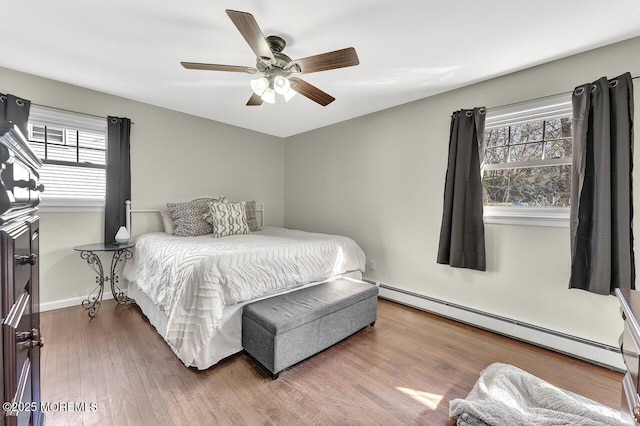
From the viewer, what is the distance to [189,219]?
3217 millimetres

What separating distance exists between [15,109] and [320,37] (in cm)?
282

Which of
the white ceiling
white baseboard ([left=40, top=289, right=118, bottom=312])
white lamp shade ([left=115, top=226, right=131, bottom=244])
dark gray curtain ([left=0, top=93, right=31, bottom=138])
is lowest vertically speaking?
white baseboard ([left=40, top=289, right=118, bottom=312])

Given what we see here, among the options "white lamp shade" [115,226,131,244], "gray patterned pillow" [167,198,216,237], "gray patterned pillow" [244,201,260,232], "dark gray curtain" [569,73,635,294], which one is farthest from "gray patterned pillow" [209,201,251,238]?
"dark gray curtain" [569,73,635,294]

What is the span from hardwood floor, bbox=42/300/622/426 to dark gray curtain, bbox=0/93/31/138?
6.08 feet

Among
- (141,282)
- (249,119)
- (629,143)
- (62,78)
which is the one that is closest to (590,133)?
(629,143)

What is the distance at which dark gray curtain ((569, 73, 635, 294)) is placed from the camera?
1.90 metres

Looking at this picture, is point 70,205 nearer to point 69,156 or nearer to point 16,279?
point 69,156

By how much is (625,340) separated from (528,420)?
0.65 meters

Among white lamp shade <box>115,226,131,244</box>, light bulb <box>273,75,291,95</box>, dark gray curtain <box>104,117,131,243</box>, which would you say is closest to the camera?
light bulb <box>273,75,291,95</box>

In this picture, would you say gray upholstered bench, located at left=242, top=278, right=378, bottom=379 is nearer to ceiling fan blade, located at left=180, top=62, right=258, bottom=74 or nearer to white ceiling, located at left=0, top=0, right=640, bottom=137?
ceiling fan blade, located at left=180, top=62, right=258, bottom=74

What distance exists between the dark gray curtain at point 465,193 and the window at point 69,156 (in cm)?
375

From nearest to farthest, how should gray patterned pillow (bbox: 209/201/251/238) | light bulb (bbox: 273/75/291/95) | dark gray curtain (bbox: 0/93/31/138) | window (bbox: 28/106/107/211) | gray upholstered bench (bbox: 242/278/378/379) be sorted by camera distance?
gray upholstered bench (bbox: 242/278/378/379)
light bulb (bbox: 273/75/291/95)
dark gray curtain (bbox: 0/93/31/138)
window (bbox: 28/106/107/211)
gray patterned pillow (bbox: 209/201/251/238)

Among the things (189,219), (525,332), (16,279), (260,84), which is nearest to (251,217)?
(189,219)

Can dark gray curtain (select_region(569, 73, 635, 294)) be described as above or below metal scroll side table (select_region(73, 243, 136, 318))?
above
